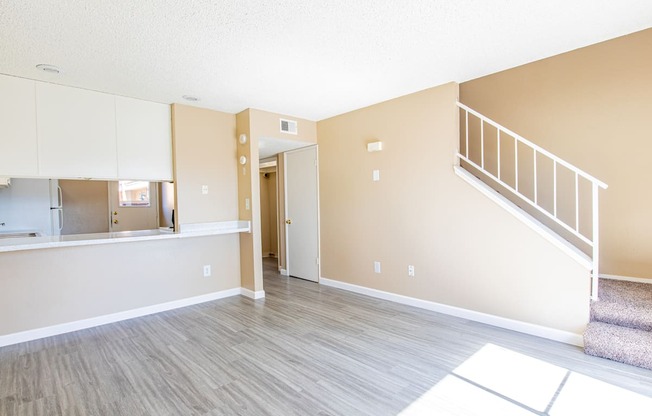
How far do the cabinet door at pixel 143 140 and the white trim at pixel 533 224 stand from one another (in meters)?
3.47

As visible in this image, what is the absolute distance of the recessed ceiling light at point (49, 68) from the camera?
2785mm

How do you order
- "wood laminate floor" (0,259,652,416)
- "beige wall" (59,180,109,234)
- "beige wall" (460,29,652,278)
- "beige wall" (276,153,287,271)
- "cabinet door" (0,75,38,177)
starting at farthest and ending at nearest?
"beige wall" (276,153,287,271) < "beige wall" (59,180,109,234) < "beige wall" (460,29,652,278) < "cabinet door" (0,75,38,177) < "wood laminate floor" (0,259,652,416)

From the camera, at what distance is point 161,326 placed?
3.32 meters

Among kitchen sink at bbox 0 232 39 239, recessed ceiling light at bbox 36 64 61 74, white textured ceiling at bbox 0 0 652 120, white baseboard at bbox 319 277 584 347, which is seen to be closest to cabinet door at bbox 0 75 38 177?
white textured ceiling at bbox 0 0 652 120

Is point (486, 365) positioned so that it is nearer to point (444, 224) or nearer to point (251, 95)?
point (444, 224)

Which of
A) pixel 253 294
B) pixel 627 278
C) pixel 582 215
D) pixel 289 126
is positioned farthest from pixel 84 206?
pixel 627 278

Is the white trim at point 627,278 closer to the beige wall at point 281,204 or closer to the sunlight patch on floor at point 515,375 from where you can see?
the sunlight patch on floor at point 515,375

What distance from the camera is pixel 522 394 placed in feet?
6.66

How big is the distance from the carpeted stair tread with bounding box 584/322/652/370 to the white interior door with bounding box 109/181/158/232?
605 cm

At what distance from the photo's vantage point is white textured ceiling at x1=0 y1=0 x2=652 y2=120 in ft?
6.74

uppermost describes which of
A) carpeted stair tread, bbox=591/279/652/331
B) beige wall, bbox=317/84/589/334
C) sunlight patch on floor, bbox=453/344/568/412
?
beige wall, bbox=317/84/589/334

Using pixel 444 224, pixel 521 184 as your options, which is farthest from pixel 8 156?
pixel 521 184

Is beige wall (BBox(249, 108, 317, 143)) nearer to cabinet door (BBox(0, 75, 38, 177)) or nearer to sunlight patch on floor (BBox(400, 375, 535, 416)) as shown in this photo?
cabinet door (BBox(0, 75, 38, 177))

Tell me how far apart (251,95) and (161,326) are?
2.74 metres
